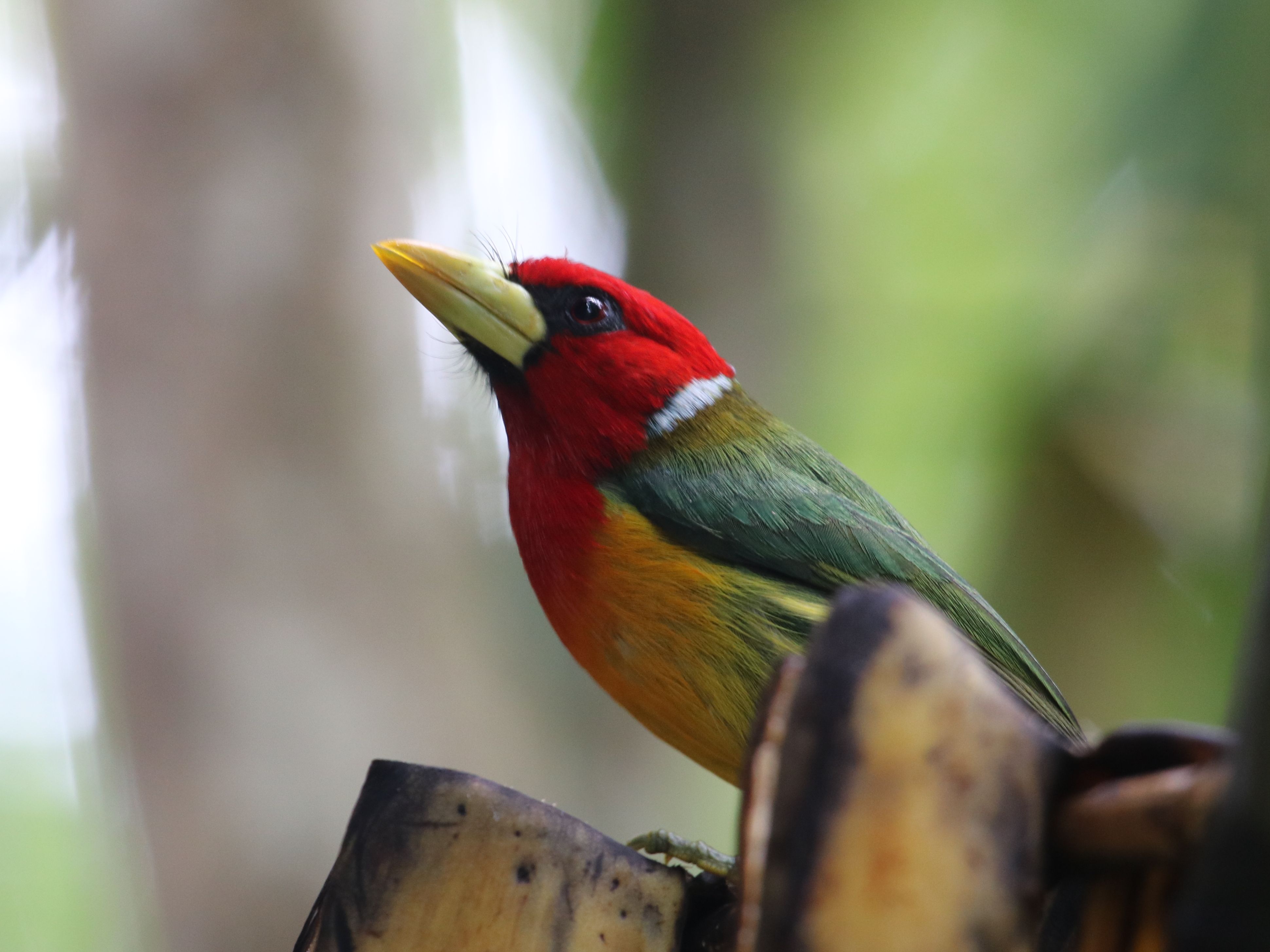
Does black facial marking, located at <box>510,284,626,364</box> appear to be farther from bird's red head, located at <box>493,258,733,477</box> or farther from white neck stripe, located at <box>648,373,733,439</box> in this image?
white neck stripe, located at <box>648,373,733,439</box>

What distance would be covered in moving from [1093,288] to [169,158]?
4613mm

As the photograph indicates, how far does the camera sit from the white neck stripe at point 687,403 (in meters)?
2.37

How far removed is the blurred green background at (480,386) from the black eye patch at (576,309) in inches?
12.4

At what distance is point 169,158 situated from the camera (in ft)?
11.6

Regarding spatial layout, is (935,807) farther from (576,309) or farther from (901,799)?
(576,309)

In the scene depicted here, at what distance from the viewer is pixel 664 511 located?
213 cm

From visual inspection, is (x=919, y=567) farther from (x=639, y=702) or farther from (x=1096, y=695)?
(x=1096, y=695)

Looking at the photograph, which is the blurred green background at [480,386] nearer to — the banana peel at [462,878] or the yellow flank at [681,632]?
the yellow flank at [681,632]

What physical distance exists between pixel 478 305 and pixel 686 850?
1.25 meters

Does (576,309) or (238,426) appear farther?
(238,426)

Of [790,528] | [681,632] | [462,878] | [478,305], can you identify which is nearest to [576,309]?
[478,305]

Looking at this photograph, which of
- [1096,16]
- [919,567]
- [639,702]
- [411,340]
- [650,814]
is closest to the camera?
[639,702]

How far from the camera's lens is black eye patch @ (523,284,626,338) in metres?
2.43

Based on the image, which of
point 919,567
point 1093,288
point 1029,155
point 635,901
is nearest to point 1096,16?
point 1029,155
